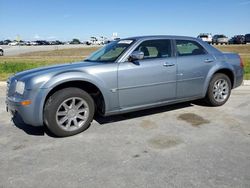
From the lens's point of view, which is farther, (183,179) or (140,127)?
(140,127)

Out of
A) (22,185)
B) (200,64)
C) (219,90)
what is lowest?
(22,185)

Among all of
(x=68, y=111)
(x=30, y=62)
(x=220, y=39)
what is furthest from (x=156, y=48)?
(x=220, y=39)

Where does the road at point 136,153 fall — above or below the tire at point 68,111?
below

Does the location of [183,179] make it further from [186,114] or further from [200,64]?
[200,64]

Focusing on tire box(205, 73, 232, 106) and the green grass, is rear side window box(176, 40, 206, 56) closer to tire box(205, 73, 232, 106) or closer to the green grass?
tire box(205, 73, 232, 106)

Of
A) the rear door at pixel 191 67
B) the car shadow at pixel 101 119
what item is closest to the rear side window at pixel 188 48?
the rear door at pixel 191 67

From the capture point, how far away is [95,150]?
379cm

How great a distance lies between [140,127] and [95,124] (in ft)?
2.71

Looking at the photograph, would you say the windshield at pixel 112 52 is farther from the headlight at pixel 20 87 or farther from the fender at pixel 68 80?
the headlight at pixel 20 87

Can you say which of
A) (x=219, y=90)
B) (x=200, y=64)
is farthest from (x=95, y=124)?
(x=219, y=90)

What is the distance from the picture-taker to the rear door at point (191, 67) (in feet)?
17.4

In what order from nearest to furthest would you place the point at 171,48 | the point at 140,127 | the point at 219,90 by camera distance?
1. the point at 140,127
2. the point at 171,48
3. the point at 219,90

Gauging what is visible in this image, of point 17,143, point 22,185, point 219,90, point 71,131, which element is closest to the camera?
point 22,185

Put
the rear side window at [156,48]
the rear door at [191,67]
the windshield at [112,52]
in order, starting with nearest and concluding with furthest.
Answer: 1. the windshield at [112,52]
2. the rear side window at [156,48]
3. the rear door at [191,67]
